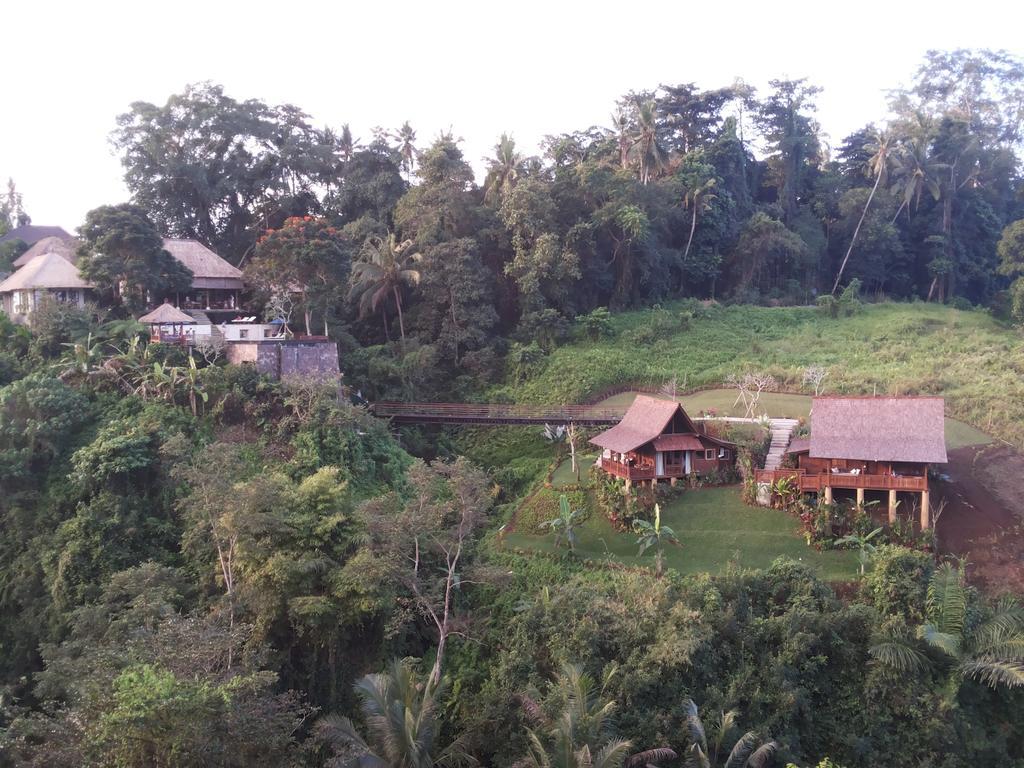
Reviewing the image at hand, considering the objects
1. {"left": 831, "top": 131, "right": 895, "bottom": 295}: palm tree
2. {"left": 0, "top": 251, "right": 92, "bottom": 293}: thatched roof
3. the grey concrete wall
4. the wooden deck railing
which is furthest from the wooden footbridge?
{"left": 831, "top": 131, "right": 895, "bottom": 295}: palm tree

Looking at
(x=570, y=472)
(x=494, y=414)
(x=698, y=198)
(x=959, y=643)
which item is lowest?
(x=959, y=643)

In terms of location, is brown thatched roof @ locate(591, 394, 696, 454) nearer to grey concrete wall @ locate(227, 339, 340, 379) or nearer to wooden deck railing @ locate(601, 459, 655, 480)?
wooden deck railing @ locate(601, 459, 655, 480)

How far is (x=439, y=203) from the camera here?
116 ft

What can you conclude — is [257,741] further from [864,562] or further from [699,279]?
[699,279]

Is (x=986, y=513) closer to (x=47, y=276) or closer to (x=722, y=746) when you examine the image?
(x=722, y=746)

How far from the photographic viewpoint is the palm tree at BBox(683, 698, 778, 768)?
46.3ft

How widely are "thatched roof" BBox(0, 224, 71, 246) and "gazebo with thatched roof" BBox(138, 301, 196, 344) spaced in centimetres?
1792

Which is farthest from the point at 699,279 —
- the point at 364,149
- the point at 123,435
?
the point at 123,435

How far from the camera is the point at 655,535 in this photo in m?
20.8

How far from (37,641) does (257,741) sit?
11.8 meters

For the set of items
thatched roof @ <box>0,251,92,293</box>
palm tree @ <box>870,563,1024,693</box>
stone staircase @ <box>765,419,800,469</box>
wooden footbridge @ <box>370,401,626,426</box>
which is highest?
thatched roof @ <box>0,251,92,293</box>

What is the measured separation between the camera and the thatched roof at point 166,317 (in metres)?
29.3

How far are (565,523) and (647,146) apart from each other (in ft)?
85.8

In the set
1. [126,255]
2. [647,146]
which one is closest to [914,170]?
[647,146]
